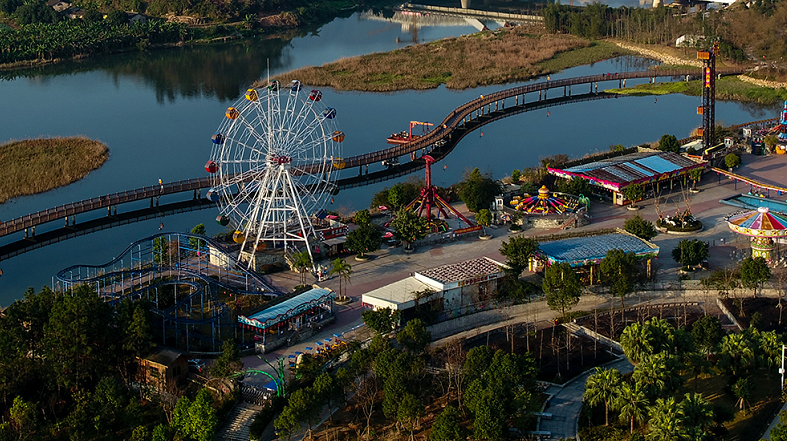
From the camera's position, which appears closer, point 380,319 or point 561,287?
point 380,319

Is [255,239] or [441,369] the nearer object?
[441,369]

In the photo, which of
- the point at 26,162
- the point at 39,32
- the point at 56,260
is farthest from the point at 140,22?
the point at 56,260

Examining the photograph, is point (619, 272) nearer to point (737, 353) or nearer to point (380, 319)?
point (737, 353)

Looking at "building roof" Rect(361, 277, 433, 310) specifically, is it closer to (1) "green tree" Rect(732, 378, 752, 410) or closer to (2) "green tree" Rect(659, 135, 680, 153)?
(1) "green tree" Rect(732, 378, 752, 410)

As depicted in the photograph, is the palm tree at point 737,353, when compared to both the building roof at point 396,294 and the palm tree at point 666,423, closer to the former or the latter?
the palm tree at point 666,423

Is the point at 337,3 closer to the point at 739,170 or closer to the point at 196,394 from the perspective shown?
the point at 739,170

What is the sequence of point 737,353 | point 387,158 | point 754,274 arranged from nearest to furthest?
point 737,353 < point 754,274 < point 387,158

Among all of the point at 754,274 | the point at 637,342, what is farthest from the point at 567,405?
the point at 754,274
